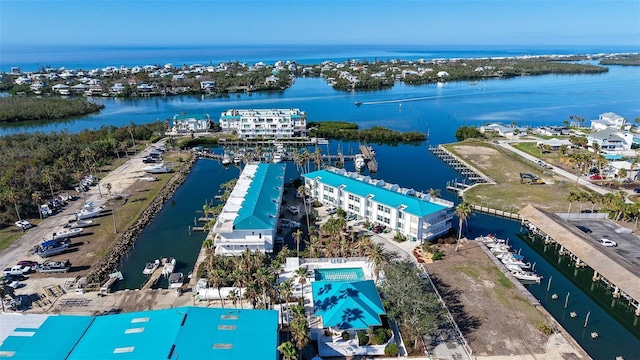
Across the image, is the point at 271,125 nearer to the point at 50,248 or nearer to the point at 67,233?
the point at 67,233

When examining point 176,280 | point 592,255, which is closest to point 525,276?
point 592,255

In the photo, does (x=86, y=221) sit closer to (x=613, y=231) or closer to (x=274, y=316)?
(x=274, y=316)

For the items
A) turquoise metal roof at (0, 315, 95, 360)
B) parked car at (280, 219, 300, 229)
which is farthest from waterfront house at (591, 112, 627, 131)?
turquoise metal roof at (0, 315, 95, 360)

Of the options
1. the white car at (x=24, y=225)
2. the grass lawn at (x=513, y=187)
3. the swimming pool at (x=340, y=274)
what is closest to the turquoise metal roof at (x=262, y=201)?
the swimming pool at (x=340, y=274)

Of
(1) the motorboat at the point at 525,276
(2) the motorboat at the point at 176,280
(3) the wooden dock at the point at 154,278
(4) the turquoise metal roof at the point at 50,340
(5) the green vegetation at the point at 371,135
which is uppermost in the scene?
(5) the green vegetation at the point at 371,135

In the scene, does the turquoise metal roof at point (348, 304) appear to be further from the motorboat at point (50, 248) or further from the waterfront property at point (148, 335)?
the motorboat at point (50, 248)

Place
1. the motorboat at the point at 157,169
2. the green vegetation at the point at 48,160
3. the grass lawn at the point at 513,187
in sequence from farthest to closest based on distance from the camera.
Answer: the motorboat at the point at 157,169, the grass lawn at the point at 513,187, the green vegetation at the point at 48,160
